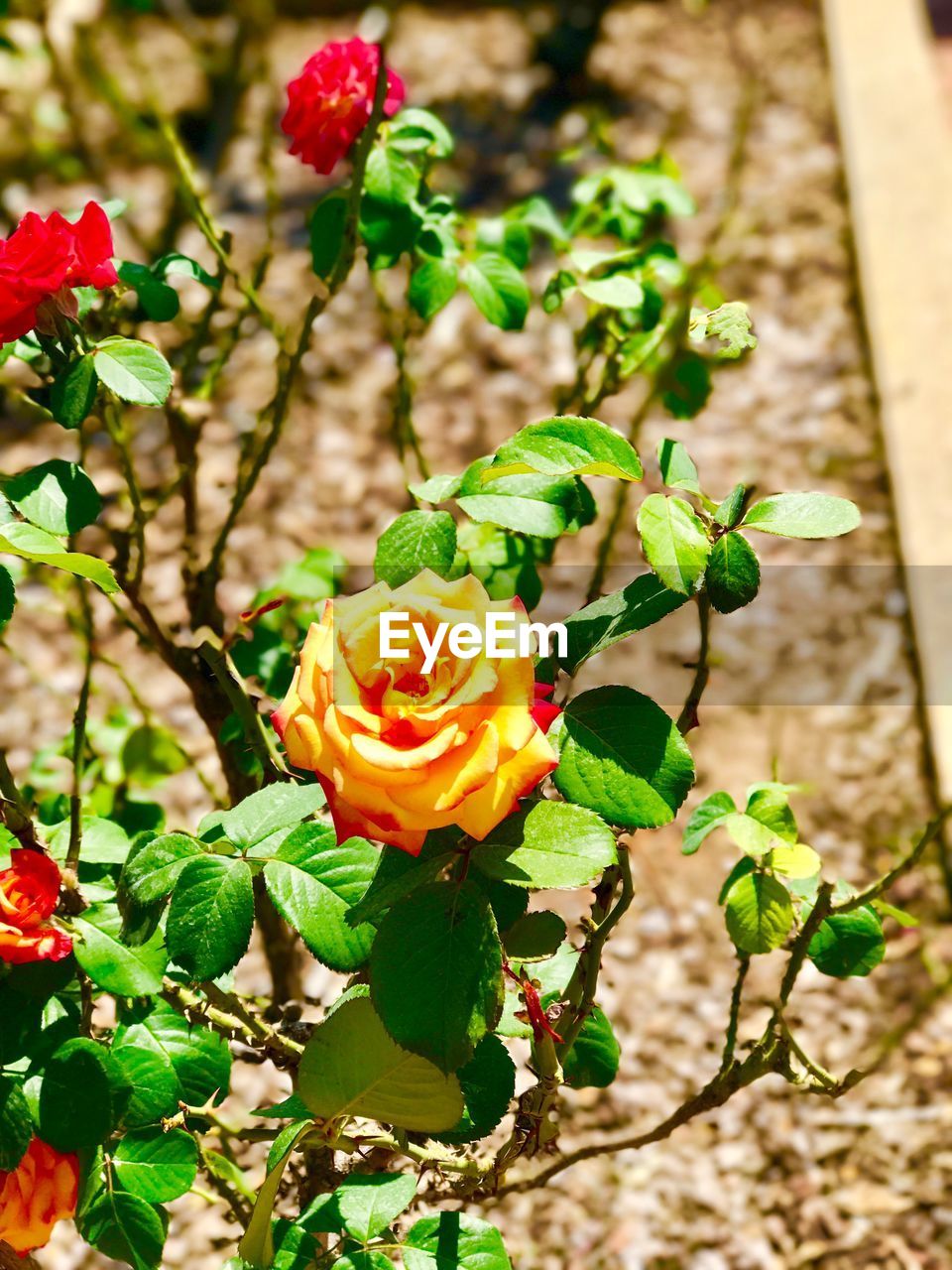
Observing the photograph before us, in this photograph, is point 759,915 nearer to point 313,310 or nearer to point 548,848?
point 548,848

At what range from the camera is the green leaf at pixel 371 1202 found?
949 mm

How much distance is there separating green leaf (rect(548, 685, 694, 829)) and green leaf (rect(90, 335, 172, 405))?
0.44 metres

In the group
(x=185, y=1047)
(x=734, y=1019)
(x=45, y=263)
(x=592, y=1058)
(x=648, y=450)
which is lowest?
(x=648, y=450)

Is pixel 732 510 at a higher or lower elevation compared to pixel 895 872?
higher

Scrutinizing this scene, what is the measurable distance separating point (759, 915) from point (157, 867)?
0.50m

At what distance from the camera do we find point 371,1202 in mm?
971

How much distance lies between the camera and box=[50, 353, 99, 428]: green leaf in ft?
3.26

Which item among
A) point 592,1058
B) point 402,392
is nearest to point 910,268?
point 402,392

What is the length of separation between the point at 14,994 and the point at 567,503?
0.57 metres

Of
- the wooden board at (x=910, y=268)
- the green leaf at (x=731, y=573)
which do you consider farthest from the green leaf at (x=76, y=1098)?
the wooden board at (x=910, y=268)

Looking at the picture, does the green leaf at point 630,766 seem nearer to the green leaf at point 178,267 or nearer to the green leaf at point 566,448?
the green leaf at point 566,448

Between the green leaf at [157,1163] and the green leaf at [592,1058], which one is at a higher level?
the green leaf at [157,1163]

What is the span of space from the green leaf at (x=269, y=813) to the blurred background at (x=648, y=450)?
0.67m

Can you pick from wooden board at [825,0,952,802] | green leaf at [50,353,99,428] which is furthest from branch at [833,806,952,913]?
wooden board at [825,0,952,802]
